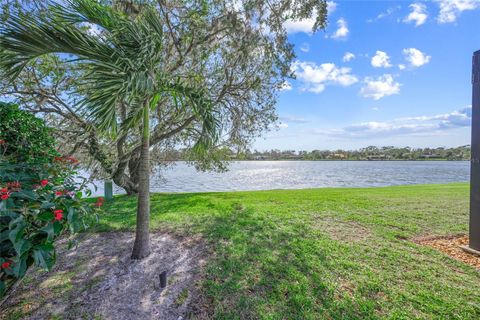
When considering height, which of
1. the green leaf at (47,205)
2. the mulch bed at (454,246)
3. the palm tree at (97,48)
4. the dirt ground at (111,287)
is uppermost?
the palm tree at (97,48)

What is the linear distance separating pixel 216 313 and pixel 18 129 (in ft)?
11.0

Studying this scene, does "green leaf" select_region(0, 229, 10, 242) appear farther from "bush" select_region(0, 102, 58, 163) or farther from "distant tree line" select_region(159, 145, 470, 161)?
"distant tree line" select_region(159, 145, 470, 161)

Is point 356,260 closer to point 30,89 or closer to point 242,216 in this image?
point 242,216

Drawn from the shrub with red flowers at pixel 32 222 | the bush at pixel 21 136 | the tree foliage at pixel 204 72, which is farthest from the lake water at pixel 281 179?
the shrub with red flowers at pixel 32 222

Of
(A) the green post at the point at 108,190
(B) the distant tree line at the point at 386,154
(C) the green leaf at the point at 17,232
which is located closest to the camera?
(C) the green leaf at the point at 17,232

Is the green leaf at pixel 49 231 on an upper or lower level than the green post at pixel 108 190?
upper

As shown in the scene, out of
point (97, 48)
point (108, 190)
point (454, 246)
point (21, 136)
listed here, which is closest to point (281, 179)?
point (108, 190)

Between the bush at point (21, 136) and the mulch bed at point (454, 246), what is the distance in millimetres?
6196

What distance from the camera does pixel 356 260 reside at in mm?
3238

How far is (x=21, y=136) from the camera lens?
2.88m

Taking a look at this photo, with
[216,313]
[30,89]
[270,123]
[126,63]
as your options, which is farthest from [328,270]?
[30,89]

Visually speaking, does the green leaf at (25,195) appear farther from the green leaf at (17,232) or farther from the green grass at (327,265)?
the green grass at (327,265)

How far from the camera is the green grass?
2.34 metres

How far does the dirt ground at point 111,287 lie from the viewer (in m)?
2.23
